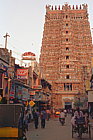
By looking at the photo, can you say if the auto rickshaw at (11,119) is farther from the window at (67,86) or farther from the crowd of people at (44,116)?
the window at (67,86)

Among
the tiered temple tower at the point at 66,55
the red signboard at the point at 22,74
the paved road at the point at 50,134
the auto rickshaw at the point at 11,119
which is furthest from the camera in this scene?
the tiered temple tower at the point at 66,55

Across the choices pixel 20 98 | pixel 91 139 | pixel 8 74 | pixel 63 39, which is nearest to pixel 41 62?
pixel 63 39

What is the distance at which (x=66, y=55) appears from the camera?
65.2 metres

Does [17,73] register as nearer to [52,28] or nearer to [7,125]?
[7,125]

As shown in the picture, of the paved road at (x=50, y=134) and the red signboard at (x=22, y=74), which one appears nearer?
the paved road at (x=50, y=134)

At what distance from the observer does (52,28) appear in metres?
70.1

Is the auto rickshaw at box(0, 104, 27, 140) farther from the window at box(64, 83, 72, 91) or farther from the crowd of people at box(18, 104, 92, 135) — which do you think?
the window at box(64, 83, 72, 91)

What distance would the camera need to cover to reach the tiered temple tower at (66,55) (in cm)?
6375

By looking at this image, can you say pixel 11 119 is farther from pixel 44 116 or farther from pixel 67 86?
pixel 67 86

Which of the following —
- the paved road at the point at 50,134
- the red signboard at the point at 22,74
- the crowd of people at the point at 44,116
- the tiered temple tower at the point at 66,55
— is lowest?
the paved road at the point at 50,134

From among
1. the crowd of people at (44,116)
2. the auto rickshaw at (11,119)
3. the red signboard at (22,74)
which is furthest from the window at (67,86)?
the auto rickshaw at (11,119)

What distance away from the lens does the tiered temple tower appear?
63.8m

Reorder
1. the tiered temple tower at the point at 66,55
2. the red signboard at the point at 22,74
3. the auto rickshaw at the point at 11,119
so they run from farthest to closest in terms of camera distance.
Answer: the tiered temple tower at the point at 66,55
the red signboard at the point at 22,74
the auto rickshaw at the point at 11,119

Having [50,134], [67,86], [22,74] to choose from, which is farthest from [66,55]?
[50,134]
